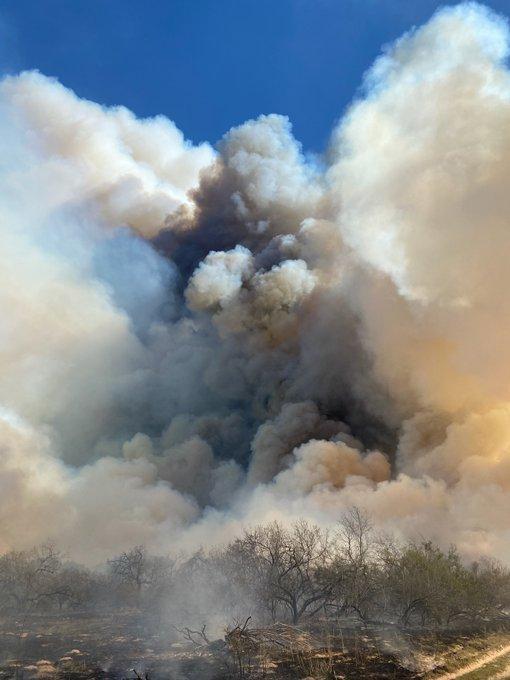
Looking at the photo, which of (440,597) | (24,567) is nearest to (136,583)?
(24,567)

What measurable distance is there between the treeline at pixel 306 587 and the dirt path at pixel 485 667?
9.12 meters

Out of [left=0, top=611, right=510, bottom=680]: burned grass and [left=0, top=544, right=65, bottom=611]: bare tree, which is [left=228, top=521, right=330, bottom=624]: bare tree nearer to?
[left=0, top=611, right=510, bottom=680]: burned grass

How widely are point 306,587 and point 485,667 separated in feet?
66.6

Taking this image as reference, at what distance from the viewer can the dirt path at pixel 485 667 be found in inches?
1085

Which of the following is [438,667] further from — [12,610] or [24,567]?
[24,567]

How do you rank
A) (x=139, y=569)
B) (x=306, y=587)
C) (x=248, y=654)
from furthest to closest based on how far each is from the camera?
(x=139, y=569) < (x=306, y=587) < (x=248, y=654)

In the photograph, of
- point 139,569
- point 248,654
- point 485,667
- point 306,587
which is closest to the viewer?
point 248,654

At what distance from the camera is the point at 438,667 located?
1142 inches

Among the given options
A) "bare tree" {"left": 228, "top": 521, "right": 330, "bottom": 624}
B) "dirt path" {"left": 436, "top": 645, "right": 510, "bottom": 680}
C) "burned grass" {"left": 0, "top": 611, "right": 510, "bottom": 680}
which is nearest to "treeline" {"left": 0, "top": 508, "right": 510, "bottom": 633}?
"bare tree" {"left": 228, "top": 521, "right": 330, "bottom": 624}

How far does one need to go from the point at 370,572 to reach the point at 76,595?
125 ft

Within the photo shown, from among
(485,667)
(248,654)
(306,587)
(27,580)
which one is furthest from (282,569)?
(27,580)

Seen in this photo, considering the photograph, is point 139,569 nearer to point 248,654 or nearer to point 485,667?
point 248,654

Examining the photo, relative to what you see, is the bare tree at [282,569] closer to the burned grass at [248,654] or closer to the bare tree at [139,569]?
the burned grass at [248,654]

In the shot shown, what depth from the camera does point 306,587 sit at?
47.0 metres
